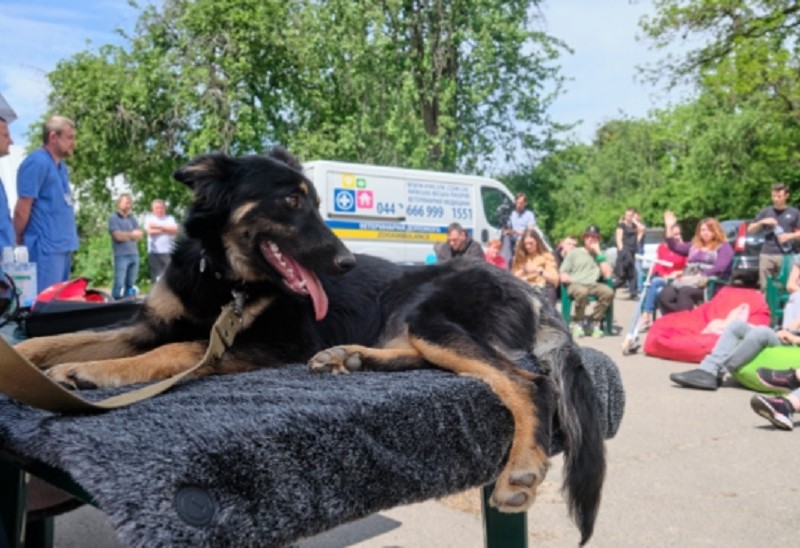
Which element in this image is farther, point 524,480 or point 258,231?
point 258,231

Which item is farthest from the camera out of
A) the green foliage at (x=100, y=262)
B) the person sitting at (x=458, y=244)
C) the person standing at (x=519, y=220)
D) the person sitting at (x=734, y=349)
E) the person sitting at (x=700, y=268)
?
the green foliage at (x=100, y=262)

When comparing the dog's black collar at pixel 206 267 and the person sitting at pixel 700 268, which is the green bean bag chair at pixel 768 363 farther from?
the dog's black collar at pixel 206 267

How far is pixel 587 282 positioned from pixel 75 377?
11.8 meters

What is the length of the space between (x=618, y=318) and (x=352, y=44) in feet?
46.5

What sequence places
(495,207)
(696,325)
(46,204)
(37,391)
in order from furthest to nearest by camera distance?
(495,207)
(696,325)
(46,204)
(37,391)

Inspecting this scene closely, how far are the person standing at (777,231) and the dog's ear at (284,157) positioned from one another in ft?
33.6

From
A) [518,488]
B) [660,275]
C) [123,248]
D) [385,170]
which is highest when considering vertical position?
[385,170]

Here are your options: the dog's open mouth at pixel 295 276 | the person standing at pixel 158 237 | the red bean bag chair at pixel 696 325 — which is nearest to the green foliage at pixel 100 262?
the person standing at pixel 158 237

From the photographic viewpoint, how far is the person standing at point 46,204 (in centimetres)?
627

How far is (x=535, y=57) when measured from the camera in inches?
1099

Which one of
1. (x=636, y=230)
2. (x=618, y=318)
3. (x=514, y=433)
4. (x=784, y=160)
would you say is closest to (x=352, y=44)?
(x=636, y=230)

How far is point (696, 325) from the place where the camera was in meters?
9.86

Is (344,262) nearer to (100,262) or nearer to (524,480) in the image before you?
(524,480)

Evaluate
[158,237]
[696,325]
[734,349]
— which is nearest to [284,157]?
[734,349]
